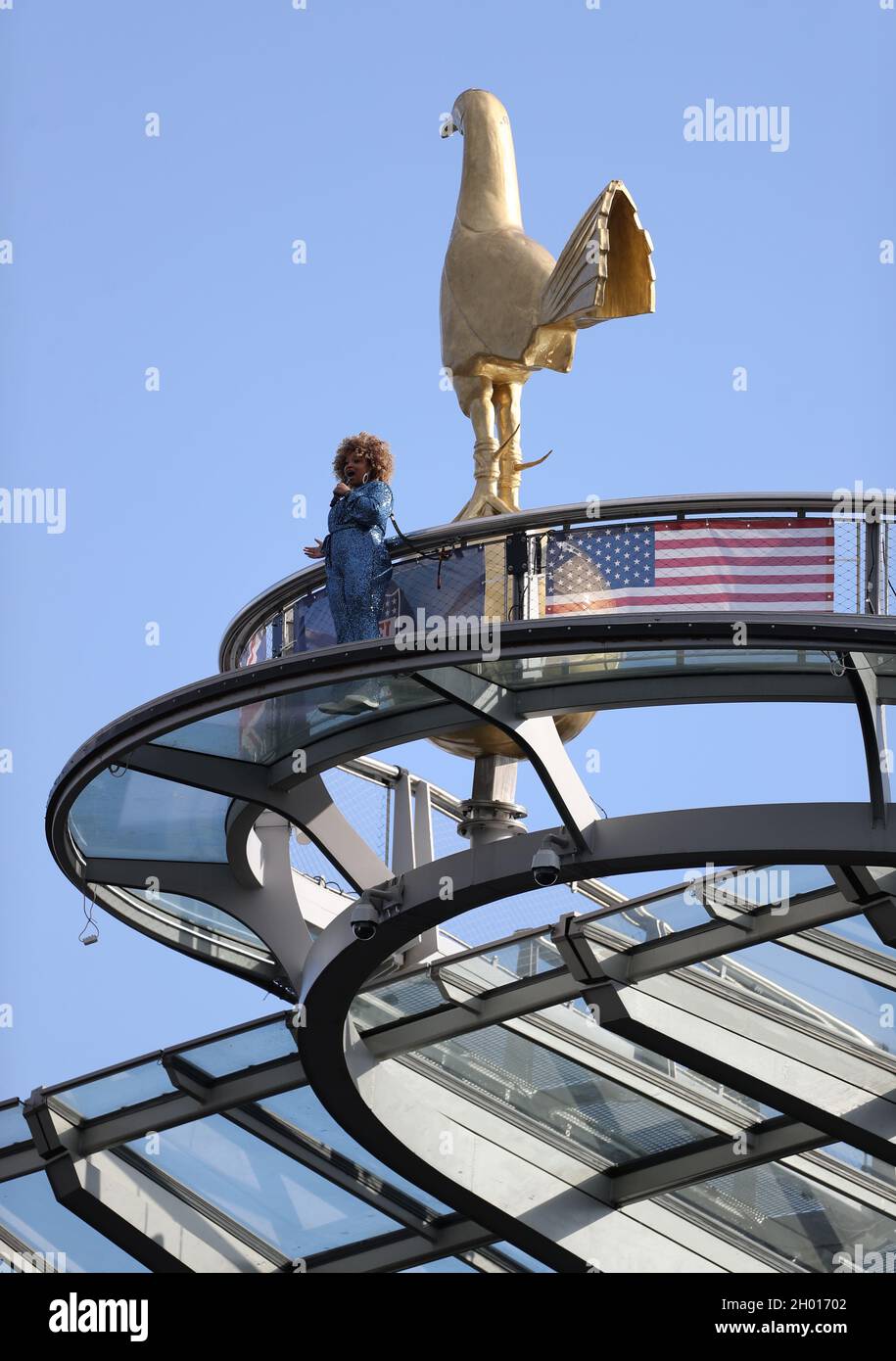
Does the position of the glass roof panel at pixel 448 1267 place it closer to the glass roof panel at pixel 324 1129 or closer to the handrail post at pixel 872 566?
the glass roof panel at pixel 324 1129

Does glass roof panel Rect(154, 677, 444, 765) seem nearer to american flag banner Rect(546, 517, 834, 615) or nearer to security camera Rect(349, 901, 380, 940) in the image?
security camera Rect(349, 901, 380, 940)

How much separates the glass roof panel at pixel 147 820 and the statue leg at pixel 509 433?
3.98 metres

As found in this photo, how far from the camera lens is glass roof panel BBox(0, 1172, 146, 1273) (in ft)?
95.0

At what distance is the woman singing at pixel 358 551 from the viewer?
1981 cm

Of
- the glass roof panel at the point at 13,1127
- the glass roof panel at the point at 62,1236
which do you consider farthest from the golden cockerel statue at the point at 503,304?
the glass roof panel at the point at 62,1236

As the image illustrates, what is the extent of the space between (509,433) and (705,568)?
199 inches

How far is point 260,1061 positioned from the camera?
25.7 meters

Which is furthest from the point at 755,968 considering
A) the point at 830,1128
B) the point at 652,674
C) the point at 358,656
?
the point at 358,656

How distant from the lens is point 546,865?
775 inches

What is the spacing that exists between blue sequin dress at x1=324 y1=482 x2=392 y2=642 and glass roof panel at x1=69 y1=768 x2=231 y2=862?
2488 mm

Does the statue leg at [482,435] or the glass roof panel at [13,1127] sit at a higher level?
the statue leg at [482,435]

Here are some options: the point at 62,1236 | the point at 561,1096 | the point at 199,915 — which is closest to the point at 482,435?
the point at 199,915

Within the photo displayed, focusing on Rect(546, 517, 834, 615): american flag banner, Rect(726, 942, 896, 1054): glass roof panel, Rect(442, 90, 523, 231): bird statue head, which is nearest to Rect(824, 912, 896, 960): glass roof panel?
Rect(726, 942, 896, 1054): glass roof panel
